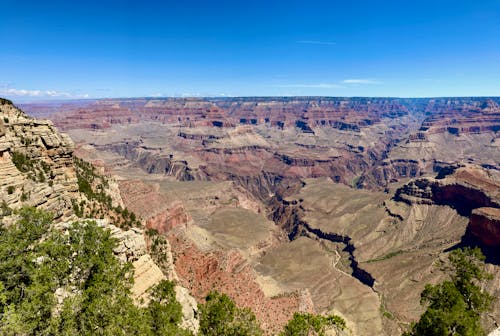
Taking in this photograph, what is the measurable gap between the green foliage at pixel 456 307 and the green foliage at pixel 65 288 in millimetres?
24144

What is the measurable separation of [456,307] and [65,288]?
35.0 meters

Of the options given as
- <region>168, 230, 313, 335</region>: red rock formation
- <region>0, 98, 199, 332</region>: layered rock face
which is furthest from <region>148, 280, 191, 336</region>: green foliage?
<region>168, 230, 313, 335</region>: red rock formation

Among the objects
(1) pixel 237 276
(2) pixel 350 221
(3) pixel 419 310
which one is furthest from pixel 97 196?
(2) pixel 350 221

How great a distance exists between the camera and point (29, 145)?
46.2 meters

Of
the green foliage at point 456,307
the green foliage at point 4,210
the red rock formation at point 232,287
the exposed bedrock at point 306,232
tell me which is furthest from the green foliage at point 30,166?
→ the exposed bedrock at point 306,232

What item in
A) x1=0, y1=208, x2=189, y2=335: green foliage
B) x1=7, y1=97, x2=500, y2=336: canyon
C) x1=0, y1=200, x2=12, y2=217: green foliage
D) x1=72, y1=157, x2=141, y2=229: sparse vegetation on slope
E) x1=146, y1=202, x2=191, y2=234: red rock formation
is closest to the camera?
x1=0, y1=208, x2=189, y2=335: green foliage

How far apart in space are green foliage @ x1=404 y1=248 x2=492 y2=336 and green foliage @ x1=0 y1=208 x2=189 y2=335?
24144 mm

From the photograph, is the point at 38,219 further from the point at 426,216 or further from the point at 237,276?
the point at 426,216

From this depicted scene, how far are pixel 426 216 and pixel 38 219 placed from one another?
502 ft

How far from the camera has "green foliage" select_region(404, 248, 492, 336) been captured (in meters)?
30.2

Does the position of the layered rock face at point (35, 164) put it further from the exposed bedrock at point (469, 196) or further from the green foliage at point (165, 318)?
the exposed bedrock at point (469, 196)

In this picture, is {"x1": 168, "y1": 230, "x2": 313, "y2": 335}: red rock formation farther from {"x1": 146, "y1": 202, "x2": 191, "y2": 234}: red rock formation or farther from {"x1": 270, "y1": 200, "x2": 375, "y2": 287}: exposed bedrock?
{"x1": 270, "y1": 200, "x2": 375, "y2": 287}: exposed bedrock

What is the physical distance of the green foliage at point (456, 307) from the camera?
30156 millimetres

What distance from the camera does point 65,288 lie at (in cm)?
2222
